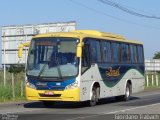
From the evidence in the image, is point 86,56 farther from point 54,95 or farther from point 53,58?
point 54,95

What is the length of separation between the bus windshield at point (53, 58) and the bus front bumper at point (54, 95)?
25.8 inches

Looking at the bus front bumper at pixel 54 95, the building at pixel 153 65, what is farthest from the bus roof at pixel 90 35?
the building at pixel 153 65

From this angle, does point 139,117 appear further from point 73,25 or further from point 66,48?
point 73,25

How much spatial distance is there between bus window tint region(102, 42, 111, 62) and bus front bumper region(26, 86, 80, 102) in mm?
3575

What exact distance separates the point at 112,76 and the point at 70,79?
478 centimetres

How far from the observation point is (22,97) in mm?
31406

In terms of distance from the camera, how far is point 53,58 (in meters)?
23.3

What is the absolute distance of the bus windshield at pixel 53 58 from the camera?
76.1 feet

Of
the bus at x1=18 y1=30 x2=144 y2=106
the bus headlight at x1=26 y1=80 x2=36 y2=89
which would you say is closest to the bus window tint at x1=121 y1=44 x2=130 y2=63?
the bus at x1=18 y1=30 x2=144 y2=106

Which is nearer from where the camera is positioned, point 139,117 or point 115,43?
point 139,117

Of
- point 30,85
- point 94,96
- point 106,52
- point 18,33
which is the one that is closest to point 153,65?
point 18,33

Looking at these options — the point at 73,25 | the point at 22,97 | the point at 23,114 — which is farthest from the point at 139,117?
the point at 73,25

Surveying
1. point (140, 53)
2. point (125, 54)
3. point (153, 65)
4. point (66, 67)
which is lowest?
point (66, 67)

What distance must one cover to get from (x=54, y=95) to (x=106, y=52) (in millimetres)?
4433
